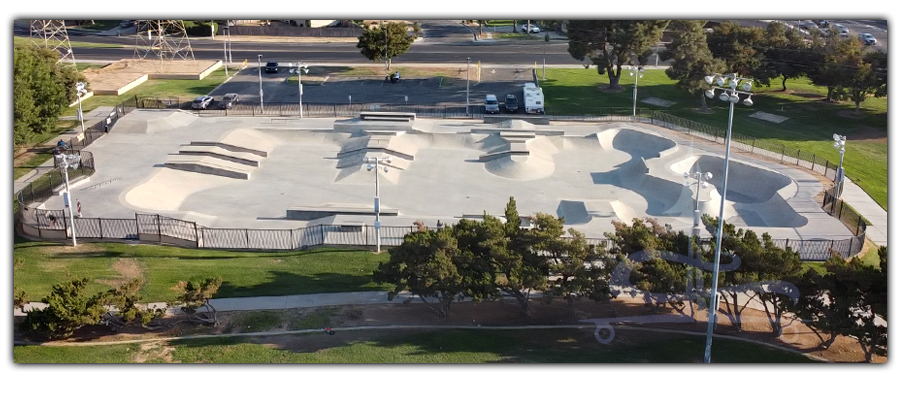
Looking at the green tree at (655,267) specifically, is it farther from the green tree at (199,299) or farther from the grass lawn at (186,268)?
the green tree at (199,299)

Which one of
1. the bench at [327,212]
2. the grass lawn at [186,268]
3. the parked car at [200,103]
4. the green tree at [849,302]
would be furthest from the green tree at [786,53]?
the parked car at [200,103]

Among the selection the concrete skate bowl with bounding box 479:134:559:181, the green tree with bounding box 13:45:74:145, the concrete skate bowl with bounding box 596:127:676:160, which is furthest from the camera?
the concrete skate bowl with bounding box 596:127:676:160

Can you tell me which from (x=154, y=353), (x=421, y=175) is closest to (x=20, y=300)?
(x=154, y=353)

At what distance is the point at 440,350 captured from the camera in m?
26.8

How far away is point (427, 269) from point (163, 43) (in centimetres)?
6504

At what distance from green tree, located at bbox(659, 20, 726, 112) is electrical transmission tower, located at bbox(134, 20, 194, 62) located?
42.8m

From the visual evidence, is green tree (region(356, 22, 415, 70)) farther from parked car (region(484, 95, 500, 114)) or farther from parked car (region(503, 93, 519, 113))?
parked car (region(503, 93, 519, 113))

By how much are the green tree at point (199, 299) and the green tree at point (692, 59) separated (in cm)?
4351

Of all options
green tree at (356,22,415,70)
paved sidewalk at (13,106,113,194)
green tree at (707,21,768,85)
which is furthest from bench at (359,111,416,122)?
green tree at (707,21,768,85)

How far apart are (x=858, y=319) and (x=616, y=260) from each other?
8.26m

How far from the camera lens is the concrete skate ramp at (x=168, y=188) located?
41625mm

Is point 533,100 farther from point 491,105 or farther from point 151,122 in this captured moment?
point 151,122

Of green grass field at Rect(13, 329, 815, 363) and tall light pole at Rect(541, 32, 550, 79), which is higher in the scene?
tall light pole at Rect(541, 32, 550, 79)

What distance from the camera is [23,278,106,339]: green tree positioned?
2686 cm
